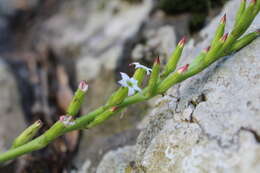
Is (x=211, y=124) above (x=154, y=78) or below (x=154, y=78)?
below

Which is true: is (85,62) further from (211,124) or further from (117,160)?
(211,124)

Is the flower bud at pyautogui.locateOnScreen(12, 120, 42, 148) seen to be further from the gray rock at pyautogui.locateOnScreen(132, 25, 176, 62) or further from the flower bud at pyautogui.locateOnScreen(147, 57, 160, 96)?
the gray rock at pyautogui.locateOnScreen(132, 25, 176, 62)

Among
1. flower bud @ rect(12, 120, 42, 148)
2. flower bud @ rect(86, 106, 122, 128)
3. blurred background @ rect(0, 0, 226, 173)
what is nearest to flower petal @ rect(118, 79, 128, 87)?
flower bud @ rect(86, 106, 122, 128)

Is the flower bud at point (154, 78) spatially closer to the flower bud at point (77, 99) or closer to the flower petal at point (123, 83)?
the flower petal at point (123, 83)

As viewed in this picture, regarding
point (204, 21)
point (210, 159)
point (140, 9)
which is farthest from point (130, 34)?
point (210, 159)

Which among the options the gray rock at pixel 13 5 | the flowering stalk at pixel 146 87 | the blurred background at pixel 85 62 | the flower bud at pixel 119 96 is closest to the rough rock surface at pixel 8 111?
the blurred background at pixel 85 62

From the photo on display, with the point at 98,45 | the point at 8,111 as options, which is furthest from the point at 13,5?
the point at 8,111
